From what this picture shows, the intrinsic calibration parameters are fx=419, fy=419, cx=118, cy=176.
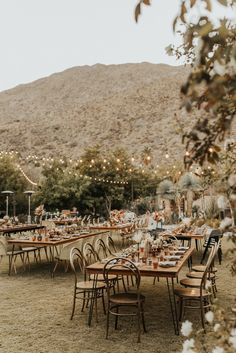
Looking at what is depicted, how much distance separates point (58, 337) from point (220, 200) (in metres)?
3.38

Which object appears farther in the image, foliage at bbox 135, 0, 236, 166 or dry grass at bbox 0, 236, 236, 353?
dry grass at bbox 0, 236, 236, 353

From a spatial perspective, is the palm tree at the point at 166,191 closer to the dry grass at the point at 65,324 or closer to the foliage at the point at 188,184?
the foliage at the point at 188,184

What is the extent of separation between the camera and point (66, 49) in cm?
11812

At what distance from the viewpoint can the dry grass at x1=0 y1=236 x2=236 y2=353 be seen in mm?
4273

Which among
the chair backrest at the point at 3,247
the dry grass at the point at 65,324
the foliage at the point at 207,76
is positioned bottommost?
the dry grass at the point at 65,324

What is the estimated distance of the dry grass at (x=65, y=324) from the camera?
4.27 metres

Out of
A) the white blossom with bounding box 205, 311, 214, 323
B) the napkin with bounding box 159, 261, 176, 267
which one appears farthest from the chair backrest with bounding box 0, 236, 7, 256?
the white blossom with bounding box 205, 311, 214, 323

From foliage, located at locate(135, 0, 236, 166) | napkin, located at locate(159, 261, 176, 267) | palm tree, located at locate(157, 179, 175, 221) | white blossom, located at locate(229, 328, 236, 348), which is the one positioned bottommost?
napkin, located at locate(159, 261, 176, 267)

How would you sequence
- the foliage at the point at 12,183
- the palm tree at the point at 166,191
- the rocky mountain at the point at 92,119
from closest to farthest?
the foliage at the point at 12,183, the palm tree at the point at 166,191, the rocky mountain at the point at 92,119

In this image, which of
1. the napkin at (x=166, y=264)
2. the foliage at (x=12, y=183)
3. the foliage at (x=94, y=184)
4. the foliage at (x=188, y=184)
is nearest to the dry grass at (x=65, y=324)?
the napkin at (x=166, y=264)

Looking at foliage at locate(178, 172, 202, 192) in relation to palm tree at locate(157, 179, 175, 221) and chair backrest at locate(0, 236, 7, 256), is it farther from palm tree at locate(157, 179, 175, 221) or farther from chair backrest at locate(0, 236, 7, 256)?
chair backrest at locate(0, 236, 7, 256)

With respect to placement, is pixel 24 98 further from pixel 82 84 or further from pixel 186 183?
pixel 186 183

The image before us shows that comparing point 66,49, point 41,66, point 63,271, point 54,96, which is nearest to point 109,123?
point 54,96

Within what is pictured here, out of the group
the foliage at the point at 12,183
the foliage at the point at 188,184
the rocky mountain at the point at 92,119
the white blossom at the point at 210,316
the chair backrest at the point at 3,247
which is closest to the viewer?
the white blossom at the point at 210,316
